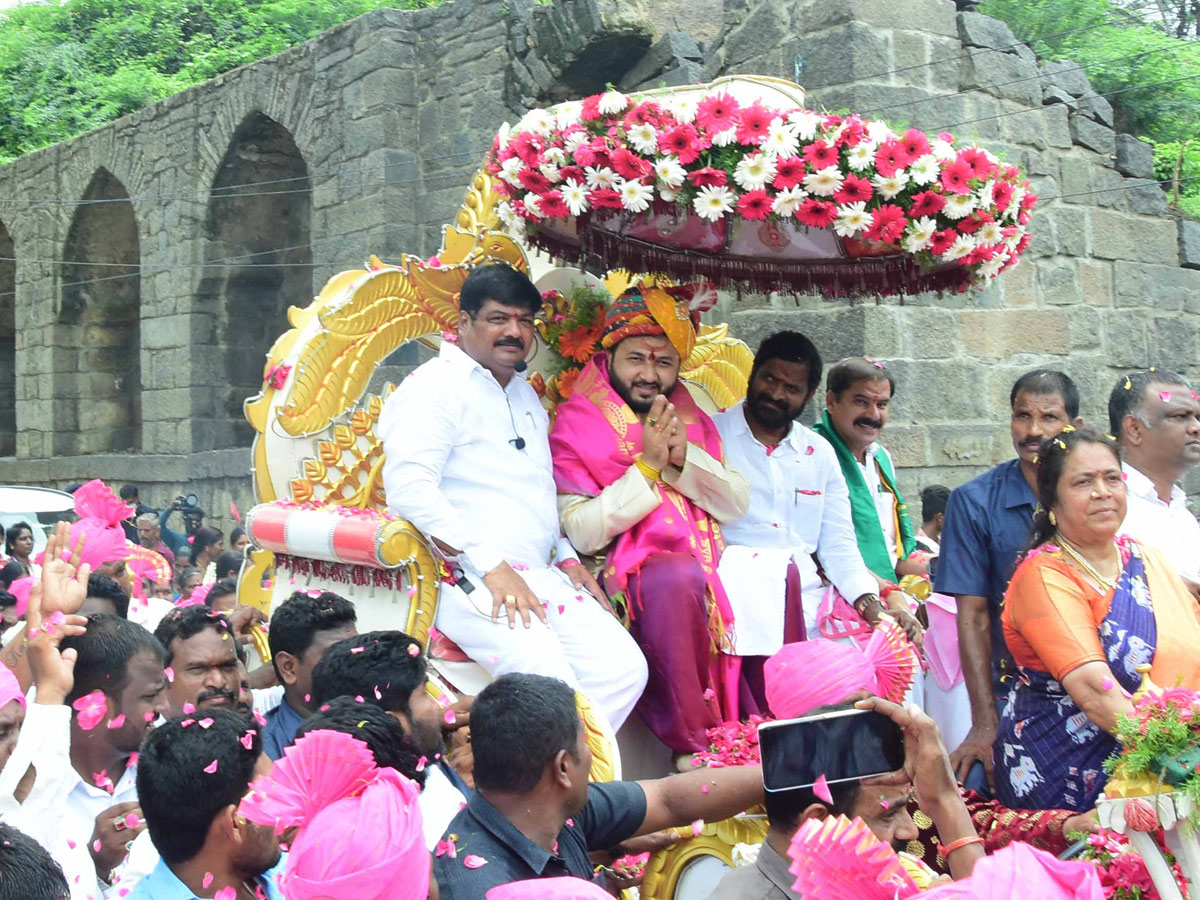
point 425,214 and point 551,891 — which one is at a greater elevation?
point 425,214

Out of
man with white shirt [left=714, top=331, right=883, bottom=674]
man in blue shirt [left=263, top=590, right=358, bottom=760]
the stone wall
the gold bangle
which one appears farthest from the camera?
the stone wall

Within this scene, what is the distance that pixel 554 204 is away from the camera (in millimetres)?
4449

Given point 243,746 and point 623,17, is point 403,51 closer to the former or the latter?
point 623,17

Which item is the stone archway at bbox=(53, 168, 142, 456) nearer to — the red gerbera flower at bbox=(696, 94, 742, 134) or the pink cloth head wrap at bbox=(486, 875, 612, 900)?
the red gerbera flower at bbox=(696, 94, 742, 134)

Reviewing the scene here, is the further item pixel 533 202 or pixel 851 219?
pixel 533 202

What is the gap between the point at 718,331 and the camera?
19.1 ft

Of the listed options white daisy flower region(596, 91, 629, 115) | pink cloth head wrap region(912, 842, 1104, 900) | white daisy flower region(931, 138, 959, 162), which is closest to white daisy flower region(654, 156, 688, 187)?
white daisy flower region(596, 91, 629, 115)

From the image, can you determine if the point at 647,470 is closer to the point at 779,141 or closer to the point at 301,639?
the point at 779,141

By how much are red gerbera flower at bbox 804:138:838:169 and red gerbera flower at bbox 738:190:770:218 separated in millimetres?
181

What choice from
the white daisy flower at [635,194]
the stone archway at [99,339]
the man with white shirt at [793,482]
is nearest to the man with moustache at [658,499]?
the man with white shirt at [793,482]

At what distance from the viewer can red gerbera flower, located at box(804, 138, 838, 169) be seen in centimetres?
420

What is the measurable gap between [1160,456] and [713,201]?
1776 mm

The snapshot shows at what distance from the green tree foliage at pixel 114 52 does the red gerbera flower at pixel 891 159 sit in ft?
57.7

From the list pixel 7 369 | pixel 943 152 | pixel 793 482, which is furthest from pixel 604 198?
pixel 7 369
